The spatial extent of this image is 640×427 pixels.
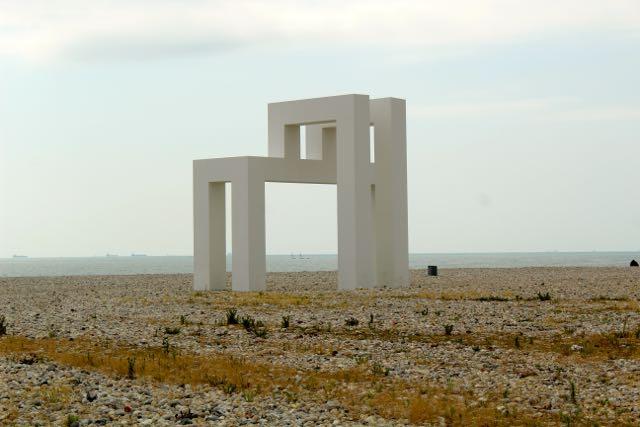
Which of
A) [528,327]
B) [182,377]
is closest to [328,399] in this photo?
[182,377]

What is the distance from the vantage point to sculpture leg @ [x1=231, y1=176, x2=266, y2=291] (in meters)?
31.3

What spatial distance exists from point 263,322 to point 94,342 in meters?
4.25

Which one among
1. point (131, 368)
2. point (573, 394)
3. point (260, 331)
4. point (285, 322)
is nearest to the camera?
point (573, 394)

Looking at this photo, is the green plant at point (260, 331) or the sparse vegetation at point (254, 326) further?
the sparse vegetation at point (254, 326)

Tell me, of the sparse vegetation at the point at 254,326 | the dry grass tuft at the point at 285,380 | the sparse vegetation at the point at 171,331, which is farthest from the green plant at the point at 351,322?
the dry grass tuft at the point at 285,380

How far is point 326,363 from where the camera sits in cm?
1530

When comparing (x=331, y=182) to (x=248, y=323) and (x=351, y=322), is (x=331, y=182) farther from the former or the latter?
(x=248, y=323)

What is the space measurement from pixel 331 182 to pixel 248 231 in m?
3.79

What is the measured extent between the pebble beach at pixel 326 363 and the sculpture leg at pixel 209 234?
742cm

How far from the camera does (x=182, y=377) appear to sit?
14109 mm

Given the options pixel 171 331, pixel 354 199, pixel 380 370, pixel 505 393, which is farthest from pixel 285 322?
pixel 354 199

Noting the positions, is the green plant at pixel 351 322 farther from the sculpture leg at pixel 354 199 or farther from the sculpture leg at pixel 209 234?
the sculpture leg at pixel 209 234

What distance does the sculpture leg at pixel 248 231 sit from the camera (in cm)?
3134

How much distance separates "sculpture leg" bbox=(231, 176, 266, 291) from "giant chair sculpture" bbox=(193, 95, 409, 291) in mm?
33
